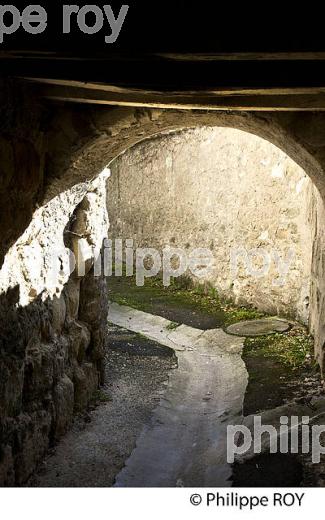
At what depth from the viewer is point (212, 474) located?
12.6 ft

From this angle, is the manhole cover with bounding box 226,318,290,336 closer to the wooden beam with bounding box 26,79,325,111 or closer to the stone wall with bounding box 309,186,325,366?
the stone wall with bounding box 309,186,325,366

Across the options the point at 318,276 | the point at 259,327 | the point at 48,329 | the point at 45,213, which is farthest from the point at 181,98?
the point at 259,327

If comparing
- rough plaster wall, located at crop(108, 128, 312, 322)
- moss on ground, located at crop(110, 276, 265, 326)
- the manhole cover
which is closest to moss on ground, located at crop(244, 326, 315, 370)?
the manhole cover

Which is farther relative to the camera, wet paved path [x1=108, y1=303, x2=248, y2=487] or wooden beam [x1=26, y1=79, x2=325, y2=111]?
wet paved path [x1=108, y1=303, x2=248, y2=487]

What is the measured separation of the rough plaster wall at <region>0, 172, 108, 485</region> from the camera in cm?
356

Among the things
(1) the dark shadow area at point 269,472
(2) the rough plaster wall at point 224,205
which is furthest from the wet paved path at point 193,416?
(2) the rough plaster wall at point 224,205

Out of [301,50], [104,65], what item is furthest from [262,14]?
[104,65]

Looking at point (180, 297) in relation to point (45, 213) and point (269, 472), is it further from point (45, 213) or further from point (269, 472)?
point (269, 472)

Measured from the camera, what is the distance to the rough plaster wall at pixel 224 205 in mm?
7750

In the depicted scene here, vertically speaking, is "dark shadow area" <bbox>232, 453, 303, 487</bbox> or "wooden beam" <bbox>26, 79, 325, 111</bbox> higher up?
"wooden beam" <bbox>26, 79, 325, 111</bbox>

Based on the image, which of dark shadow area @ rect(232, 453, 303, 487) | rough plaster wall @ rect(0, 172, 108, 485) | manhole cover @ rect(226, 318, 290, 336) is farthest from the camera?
manhole cover @ rect(226, 318, 290, 336)

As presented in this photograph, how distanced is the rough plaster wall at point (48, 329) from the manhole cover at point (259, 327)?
98.5 inches

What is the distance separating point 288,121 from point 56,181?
5.45 feet

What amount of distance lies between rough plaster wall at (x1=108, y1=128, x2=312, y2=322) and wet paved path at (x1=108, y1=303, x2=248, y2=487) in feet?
4.23
